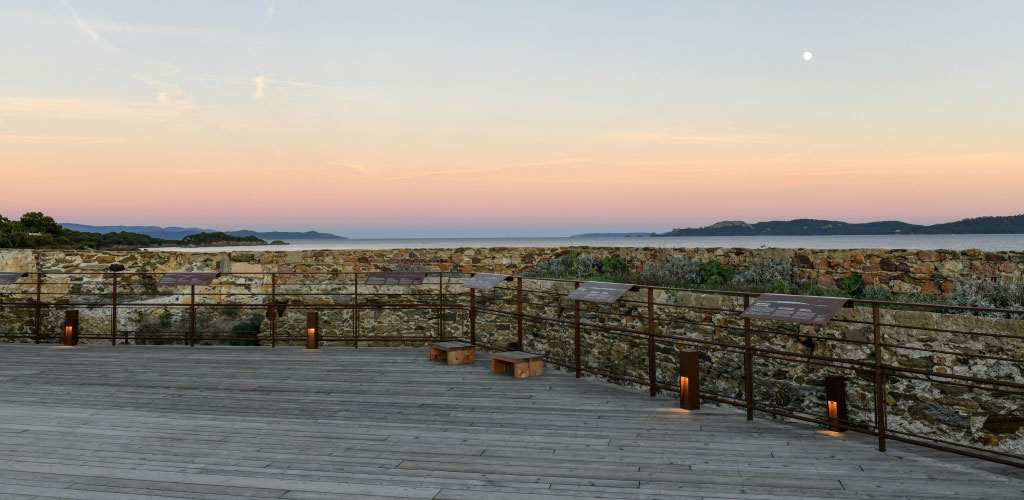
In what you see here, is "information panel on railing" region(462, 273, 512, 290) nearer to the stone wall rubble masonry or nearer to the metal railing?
the metal railing

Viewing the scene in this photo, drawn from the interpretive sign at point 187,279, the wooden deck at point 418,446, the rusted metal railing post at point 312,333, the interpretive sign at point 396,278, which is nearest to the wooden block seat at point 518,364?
the wooden deck at point 418,446

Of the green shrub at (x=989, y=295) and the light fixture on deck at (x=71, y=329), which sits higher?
the green shrub at (x=989, y=295)

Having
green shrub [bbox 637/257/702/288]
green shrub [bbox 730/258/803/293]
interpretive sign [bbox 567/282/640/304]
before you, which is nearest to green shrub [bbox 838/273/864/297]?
green shrub [bbox 730/258/803/293]

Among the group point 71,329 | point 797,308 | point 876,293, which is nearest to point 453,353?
point 797,308

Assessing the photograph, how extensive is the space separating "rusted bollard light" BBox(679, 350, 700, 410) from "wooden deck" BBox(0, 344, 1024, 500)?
18 centimetres

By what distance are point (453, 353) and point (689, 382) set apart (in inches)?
128

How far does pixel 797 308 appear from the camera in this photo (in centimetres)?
418

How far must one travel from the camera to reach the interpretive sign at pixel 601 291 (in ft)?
18.7

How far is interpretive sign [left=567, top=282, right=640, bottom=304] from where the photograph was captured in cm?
571

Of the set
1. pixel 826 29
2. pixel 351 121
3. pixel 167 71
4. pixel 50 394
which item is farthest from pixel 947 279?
pixel 167 71

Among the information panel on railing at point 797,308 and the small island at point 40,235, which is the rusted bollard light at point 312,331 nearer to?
the information panel on railing at point 797,308

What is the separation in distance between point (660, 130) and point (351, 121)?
10.1 metres

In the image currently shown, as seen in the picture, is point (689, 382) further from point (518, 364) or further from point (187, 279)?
point (187, 279)

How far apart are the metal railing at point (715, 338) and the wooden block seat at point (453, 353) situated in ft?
1.41
